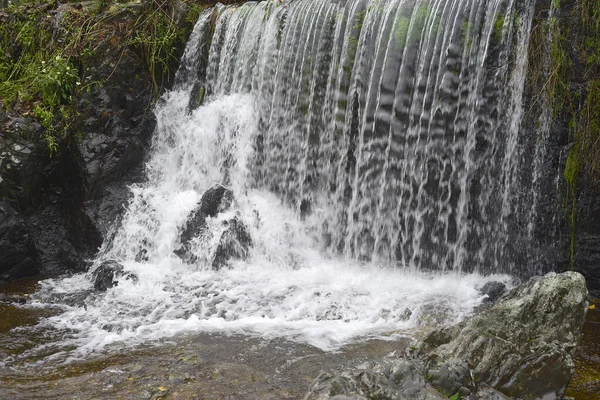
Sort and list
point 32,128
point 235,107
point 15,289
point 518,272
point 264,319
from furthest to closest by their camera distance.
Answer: point 235,107, point 32,128, point 15,289, point 518,272, point 264,319

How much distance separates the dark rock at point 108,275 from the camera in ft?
21.9

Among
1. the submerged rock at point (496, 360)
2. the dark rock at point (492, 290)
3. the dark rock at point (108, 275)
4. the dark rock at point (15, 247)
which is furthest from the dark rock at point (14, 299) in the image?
the dark rock at point (492, 290)

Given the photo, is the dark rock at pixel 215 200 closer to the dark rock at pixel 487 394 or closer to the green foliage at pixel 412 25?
the green foliage at pixel 412 25

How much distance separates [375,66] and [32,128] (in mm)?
4563

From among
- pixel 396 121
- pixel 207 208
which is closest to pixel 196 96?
pixel 207 208

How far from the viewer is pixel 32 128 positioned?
308 inches

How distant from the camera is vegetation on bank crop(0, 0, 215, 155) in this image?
8180 mm

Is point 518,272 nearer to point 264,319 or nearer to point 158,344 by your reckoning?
point 264,319

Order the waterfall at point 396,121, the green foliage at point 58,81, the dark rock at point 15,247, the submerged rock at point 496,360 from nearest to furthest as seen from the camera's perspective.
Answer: the submerged rock at point 496,360, the waterfall at point 396,121, the dark rock at point 15,247, the green foliage at point 58,81

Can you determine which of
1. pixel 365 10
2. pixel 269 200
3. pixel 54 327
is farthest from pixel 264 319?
pixel 365 10

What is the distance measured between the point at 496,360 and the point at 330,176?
4.22m

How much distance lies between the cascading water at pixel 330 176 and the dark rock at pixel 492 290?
202mm

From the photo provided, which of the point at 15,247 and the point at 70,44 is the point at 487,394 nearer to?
the point at 15,247

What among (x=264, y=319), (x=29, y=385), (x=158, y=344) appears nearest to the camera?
(x=29, y=385)
